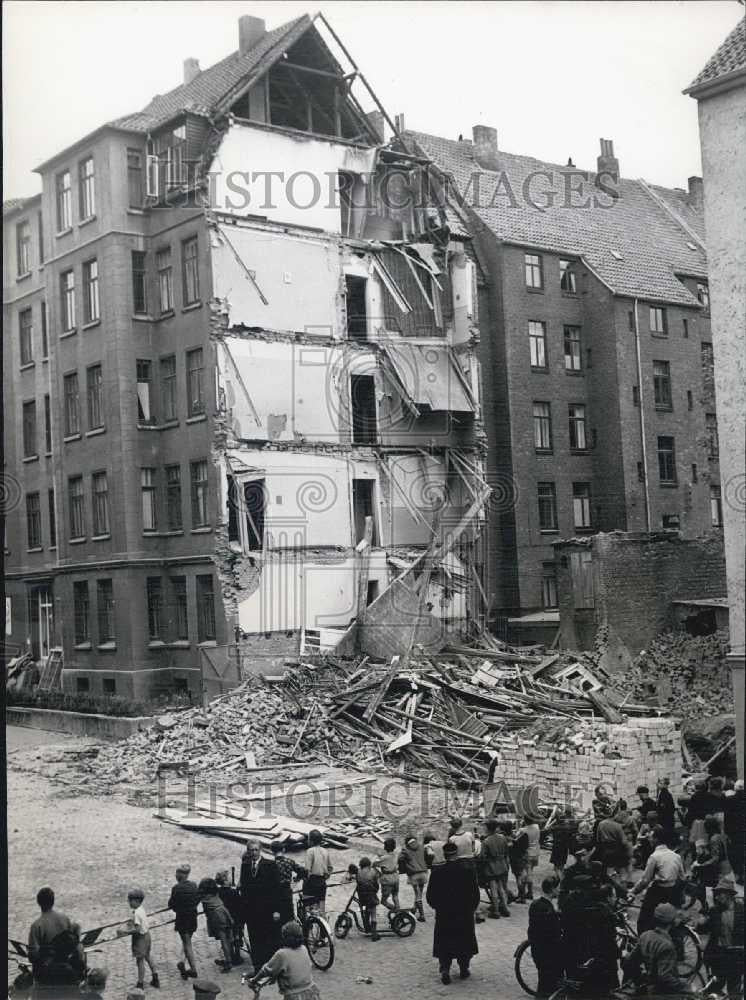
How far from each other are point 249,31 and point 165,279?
5.88 m

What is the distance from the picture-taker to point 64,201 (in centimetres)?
1888

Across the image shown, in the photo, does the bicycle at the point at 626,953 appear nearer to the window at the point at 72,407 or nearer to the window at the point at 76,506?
the window at the point at 76,506

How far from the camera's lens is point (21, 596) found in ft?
77.0

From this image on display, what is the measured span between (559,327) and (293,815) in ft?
29.3

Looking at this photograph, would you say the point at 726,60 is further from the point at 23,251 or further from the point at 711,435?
the point at 23,251

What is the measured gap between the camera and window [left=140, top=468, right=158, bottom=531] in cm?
1822

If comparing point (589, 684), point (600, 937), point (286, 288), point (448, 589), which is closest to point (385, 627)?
Result: point (448, 589)

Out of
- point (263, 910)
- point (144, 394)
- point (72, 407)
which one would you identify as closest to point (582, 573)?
point (263, 910)

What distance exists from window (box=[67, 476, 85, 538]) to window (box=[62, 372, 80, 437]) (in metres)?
0.89

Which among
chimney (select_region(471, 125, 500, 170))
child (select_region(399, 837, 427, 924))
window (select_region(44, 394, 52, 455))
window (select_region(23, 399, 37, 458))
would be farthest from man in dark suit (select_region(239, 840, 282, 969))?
window (select_region(23, 399, 37, 458))

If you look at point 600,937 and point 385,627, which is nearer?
point 600,937

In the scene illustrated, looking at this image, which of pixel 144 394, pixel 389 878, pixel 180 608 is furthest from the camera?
pixel 180 608

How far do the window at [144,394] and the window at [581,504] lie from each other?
25.0ft

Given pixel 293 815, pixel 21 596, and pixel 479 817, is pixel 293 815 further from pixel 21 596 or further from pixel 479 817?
pixel 21 596
